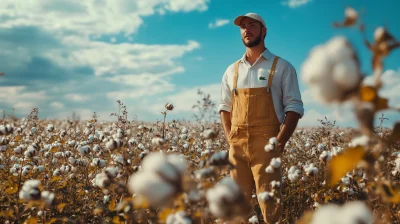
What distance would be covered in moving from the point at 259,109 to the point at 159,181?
3379 mm

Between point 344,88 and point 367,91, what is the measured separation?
0.08 meters

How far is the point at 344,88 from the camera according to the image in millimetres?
1253

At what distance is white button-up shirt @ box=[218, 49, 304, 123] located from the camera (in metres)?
4.62

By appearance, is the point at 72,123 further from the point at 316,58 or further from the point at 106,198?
the point at 316,58

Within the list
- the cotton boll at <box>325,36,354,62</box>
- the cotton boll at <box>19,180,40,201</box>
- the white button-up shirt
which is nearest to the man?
the white button-up shirt

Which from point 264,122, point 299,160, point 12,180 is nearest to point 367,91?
point 264,122

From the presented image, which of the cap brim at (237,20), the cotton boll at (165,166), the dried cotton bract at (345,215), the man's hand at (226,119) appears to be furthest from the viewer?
the man's hand at (226,119)

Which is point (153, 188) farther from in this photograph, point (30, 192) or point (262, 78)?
point (262, 78)

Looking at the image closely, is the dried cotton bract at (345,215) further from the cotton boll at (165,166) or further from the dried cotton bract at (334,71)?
the cotton boll at (165,166)

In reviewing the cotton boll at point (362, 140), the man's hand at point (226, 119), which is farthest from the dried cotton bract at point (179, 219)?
the man's hand at point (226, 119)

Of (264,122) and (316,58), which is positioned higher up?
(264,122)

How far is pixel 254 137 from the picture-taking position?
4578mm

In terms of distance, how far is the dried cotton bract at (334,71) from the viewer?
48.2 inches

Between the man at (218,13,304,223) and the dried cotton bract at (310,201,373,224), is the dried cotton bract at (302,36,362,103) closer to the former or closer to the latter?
the dried cotton bract at (310,201,373,224)
